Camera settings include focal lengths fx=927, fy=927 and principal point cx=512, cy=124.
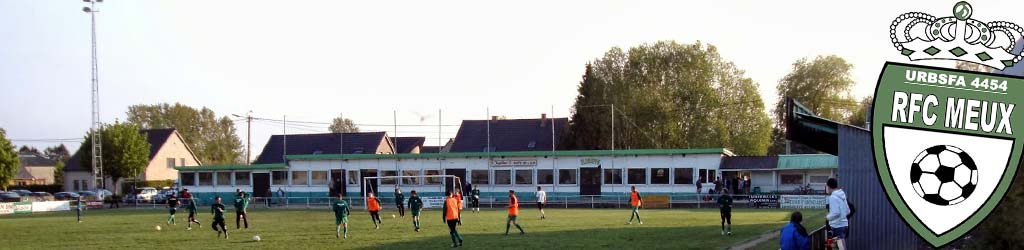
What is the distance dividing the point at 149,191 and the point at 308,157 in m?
19.5

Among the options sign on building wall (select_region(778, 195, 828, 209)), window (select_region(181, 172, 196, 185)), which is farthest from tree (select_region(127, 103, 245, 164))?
sign on building wall (select_region(778, 195, 828, 209))

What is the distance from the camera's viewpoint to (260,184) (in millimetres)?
61500

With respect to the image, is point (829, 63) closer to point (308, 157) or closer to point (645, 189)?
point (645, 189)

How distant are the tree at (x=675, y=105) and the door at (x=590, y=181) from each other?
19.8 metres

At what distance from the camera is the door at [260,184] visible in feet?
201

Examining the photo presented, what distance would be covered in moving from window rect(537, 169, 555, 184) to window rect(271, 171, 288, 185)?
685 inches

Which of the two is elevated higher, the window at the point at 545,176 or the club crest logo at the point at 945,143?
the club crest logo at the point at 945,143

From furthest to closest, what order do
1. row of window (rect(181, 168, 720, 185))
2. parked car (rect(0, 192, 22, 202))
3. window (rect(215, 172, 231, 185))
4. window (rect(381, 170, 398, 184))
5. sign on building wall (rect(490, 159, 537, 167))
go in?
parked car (rect(0, 192, 22, 202))
window (rect(215, 172, 231, 185))
window (rect(381, 170, 398, 184))
sign on building wall (rect(490, 159, 537, 167))
row of window (rect(181, 168, 720, 185))

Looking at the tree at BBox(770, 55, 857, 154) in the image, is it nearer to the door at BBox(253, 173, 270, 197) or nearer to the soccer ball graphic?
the door at BBox(253, 173, 270, 197)

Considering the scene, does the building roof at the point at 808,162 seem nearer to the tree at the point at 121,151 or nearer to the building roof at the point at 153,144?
the tree at the point at 121,151

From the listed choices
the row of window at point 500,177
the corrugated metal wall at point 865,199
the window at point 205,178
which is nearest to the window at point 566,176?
the row of window at point 500,177

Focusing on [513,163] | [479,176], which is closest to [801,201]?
[513,163]

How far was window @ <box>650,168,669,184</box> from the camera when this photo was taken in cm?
5094

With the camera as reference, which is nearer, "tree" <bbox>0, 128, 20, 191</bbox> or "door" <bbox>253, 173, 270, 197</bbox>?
"door" <bbox>253, 173, 270, 197</bbox>
